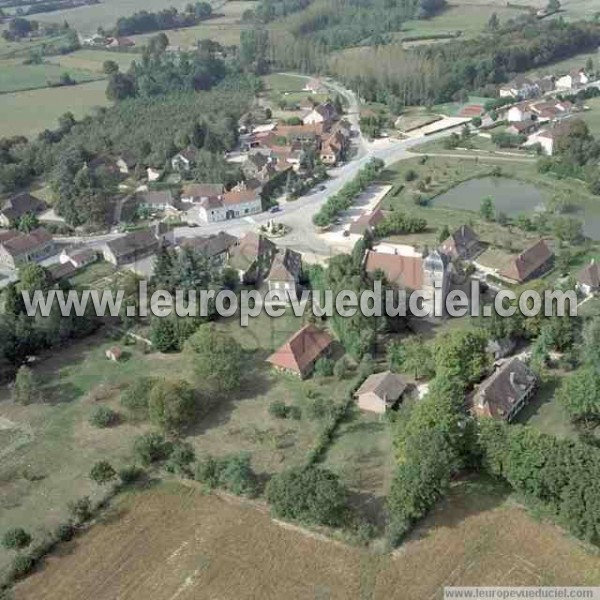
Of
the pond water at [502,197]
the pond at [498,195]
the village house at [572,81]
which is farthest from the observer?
the village house at [572,81]

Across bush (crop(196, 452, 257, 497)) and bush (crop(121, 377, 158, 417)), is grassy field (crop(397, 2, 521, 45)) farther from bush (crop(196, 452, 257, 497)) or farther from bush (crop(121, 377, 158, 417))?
bush (crop(196, 452, 257, 497))

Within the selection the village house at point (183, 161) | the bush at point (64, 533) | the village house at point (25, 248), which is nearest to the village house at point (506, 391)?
the bush at point (64, 533)

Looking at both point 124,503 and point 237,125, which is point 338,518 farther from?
point 237,125

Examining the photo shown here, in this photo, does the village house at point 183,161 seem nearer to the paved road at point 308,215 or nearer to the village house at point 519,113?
the paved road at point 308,215

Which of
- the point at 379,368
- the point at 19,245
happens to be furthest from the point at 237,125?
the point at 379,368

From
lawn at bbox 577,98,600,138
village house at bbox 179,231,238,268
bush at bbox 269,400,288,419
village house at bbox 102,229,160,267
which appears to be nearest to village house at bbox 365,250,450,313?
bush at bbox 269,400,288,419
